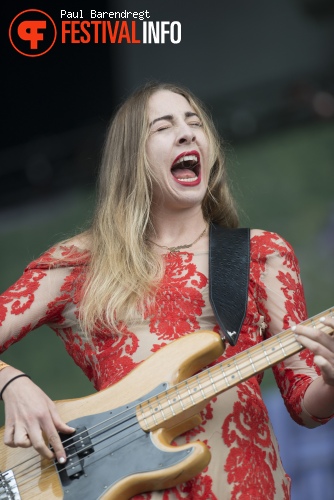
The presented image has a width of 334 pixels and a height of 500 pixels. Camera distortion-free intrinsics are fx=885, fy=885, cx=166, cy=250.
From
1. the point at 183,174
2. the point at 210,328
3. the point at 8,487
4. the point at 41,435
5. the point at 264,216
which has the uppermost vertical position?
the point at 264,216

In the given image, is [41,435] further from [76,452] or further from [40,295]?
[40,295]

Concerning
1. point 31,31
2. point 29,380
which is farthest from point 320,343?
point 31,31

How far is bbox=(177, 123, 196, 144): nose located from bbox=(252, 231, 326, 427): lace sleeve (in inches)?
15.7

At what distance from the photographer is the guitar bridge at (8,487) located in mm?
2430

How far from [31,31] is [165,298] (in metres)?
2.35

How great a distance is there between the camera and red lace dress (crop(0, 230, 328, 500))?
2365 millimetres

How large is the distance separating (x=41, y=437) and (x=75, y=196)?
9.11ft

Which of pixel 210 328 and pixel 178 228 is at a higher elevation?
pixel 178 228

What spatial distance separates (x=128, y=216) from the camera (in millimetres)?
2889

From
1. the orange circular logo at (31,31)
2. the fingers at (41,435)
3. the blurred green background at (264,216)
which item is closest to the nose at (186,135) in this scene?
the fingers at (41,435)

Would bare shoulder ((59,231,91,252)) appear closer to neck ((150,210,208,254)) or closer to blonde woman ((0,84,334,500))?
blonde woman ((0,84,334,500))

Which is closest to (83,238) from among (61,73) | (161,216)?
(161,216)

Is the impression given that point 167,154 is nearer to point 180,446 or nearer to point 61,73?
point 180,446

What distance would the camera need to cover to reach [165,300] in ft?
8.60
